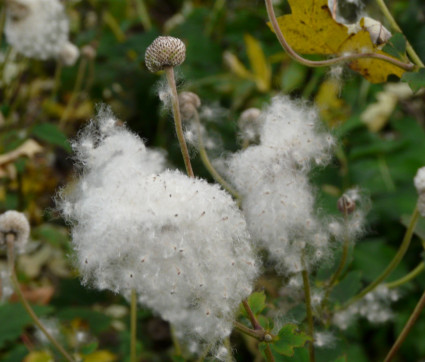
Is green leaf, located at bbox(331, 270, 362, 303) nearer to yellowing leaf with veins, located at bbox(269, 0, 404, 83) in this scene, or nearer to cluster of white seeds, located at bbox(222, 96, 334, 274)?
cluster of white seeds, located at bbox(222, 96, 334, 274)

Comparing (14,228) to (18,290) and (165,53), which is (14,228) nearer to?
(18,290)

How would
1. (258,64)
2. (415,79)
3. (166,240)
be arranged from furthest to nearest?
(258,64)
(415,79)
(166,240)

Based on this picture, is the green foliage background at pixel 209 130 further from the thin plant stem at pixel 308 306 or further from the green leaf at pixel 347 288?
the thin plant stem at pixel 308 306

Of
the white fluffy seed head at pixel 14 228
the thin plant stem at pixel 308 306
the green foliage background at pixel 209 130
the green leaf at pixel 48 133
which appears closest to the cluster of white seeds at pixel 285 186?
the thin plant stem at pixel 308 306

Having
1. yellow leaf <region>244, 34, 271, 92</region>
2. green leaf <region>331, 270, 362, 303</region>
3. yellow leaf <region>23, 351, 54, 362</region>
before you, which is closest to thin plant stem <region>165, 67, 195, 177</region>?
green leaf <region>331, 270, 362, 303</region>

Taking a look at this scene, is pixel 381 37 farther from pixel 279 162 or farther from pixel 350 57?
pixel 279 162

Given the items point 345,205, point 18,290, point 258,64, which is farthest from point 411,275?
point 258,64

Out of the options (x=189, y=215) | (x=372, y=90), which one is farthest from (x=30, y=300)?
(x=372, y=90)
